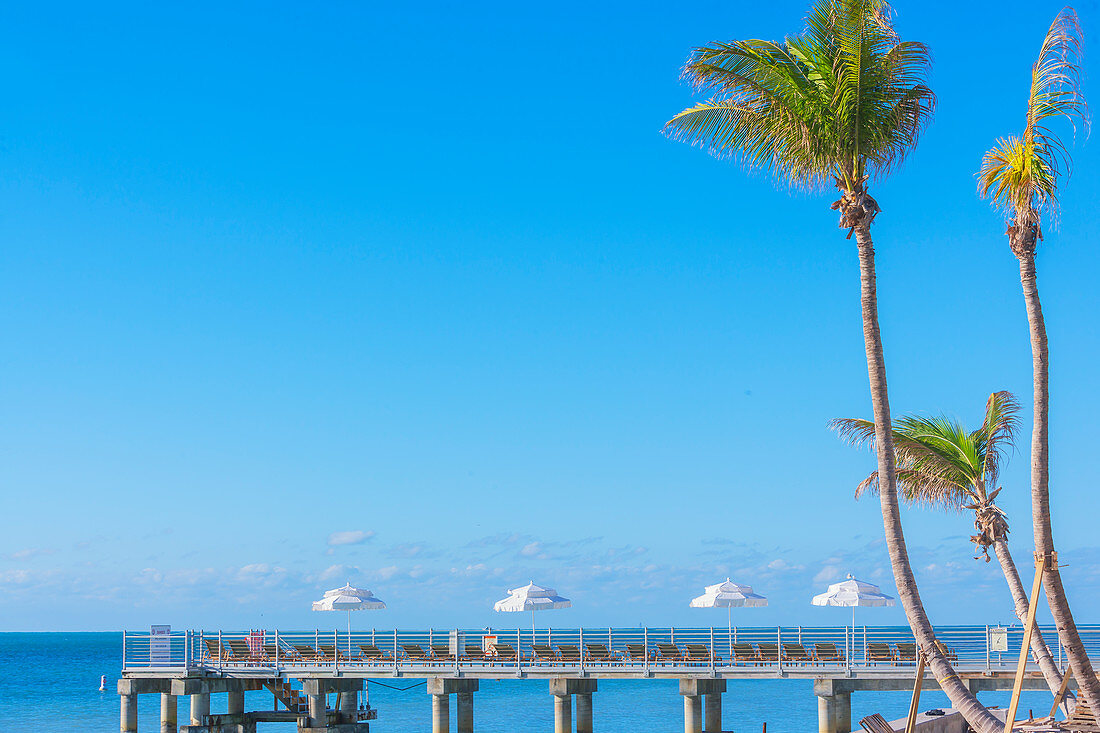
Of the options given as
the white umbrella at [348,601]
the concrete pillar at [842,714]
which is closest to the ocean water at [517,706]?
the white umbrella at [348,601]

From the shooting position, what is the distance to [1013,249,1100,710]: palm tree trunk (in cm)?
1242

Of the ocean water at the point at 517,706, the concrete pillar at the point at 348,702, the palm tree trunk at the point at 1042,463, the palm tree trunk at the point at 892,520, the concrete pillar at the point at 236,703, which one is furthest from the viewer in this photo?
the ocean water at the point at 517,706

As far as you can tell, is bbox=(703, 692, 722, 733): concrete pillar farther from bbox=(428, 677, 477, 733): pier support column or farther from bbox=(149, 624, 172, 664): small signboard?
bbox=(149, 624, 172, 664): small signboard

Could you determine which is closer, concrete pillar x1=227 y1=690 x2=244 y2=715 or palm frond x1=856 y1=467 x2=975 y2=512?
palm frond x1=856 y1=467 x2=975 y2=512

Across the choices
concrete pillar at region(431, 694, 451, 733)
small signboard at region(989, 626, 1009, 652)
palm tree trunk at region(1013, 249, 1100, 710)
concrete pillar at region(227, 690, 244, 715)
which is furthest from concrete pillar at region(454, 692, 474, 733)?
palm tree trunk at region(1013, 249, 1100, 710)

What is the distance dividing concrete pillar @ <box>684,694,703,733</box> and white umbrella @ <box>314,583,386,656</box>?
1295 cm

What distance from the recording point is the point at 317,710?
32.9 m

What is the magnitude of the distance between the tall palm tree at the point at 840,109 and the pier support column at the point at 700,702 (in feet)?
56.0

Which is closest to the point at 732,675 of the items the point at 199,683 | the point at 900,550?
the point at 199,683

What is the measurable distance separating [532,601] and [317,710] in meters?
7.01

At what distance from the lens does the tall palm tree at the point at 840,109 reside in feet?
40.8

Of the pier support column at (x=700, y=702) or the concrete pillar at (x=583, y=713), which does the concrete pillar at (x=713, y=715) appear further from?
the concrete pillar at (x=583, y=713)

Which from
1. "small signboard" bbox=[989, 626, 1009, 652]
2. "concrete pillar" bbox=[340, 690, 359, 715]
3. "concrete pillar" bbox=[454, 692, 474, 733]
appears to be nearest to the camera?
"small signboard" bbox=[989, 626, 1009, 652]

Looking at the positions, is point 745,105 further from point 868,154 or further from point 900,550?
point 900,550
